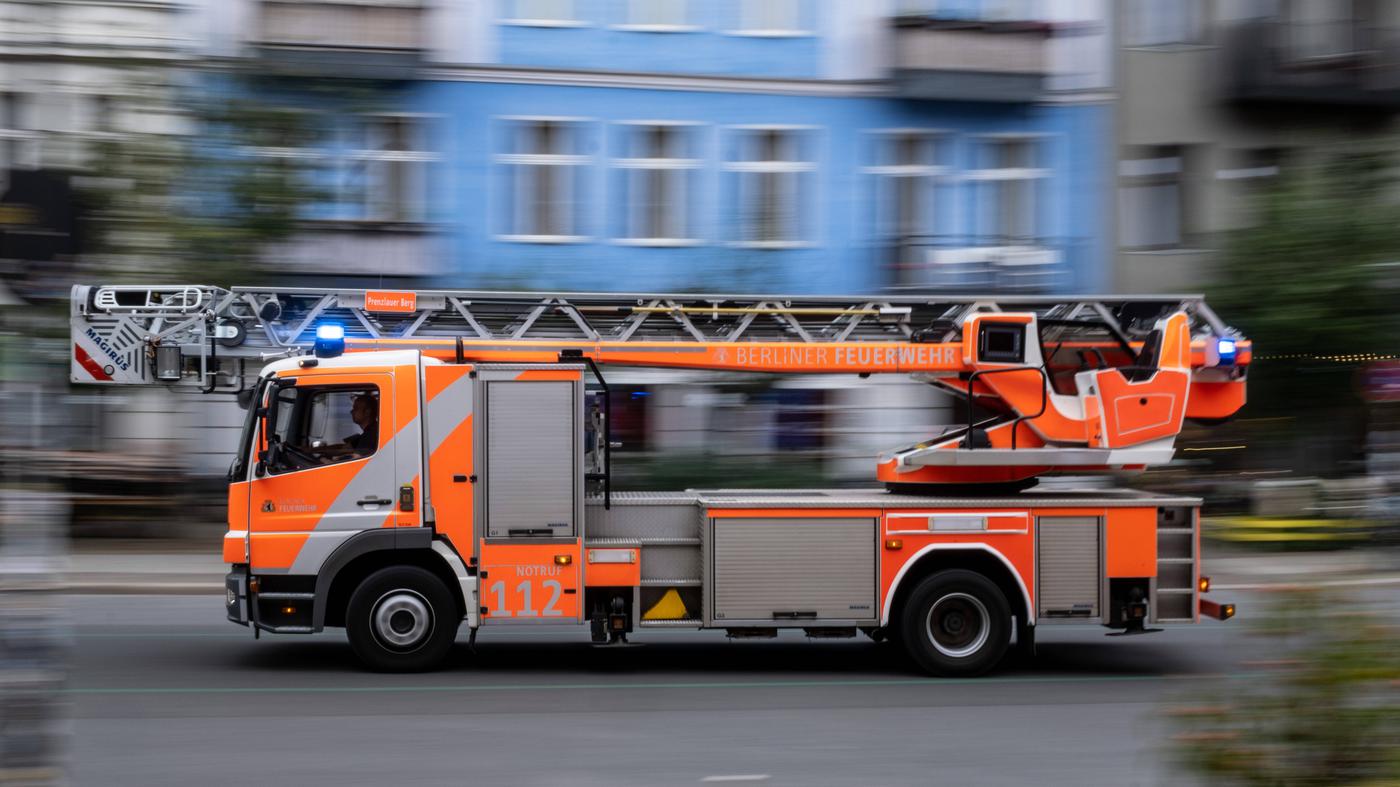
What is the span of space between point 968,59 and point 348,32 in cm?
961

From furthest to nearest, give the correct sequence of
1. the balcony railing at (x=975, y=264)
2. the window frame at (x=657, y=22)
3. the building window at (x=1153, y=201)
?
the building window at (x=1153, y=201)
the balcony railing at (x=975, y=264)
the window frame at (x=657, y=22)

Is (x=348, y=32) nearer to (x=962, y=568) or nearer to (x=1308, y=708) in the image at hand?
(x=962, y=568)

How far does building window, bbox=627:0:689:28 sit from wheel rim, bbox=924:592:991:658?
547 inches

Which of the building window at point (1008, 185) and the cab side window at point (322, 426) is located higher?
the building window at point (1008, 185)

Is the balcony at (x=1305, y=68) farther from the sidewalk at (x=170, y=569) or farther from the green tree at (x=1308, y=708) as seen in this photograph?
the green tree at (x=1308, y=708)

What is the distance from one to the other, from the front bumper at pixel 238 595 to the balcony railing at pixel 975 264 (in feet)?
45.8

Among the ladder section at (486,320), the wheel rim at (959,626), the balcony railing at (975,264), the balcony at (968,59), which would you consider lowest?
the wheel rim at (959,626)

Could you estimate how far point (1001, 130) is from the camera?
23156 millimetres

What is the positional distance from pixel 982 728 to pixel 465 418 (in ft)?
14.1

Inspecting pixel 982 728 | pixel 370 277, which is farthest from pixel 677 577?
pixel 370 277

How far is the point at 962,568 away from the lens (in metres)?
10.8

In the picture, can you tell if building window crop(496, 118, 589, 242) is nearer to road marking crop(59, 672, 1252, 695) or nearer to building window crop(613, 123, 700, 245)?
building window crop(613, 123, 700, 245)

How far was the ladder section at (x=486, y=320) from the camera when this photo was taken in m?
10.7

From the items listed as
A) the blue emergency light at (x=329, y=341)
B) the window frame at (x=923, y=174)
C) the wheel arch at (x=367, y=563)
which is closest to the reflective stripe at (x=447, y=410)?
the wheel arch at (x=367, y=563)
